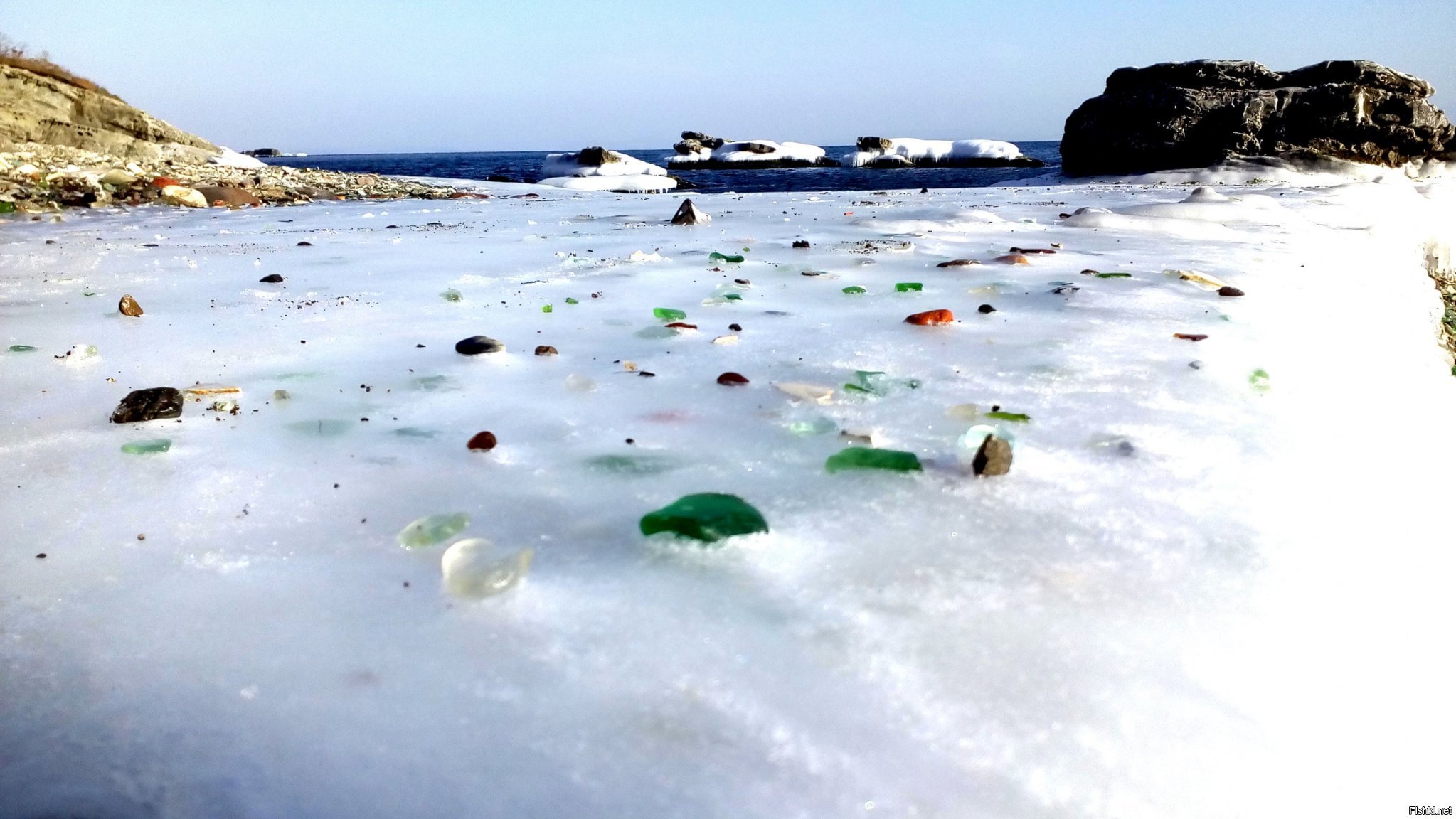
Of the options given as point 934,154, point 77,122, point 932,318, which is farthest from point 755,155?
point 932,318

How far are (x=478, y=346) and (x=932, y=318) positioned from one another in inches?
39.2

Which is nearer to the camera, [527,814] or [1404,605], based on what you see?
[527,814]

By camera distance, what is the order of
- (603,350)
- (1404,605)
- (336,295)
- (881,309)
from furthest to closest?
(336,295) < (881,309) < (603,350) < (1404,605)

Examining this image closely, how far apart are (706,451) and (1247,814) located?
0.76 metres

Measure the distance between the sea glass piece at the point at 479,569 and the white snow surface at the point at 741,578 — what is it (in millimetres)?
14

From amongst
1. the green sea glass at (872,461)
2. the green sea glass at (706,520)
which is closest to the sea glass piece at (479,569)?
the green sea glass at (706,520)

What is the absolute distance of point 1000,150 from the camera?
4038cm

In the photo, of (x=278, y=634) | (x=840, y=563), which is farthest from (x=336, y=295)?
(x=840, y=563)

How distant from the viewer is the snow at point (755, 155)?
44.0 meters

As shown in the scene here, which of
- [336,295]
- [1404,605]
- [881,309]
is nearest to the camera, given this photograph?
[1404,605]

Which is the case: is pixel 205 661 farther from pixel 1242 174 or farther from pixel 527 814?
pixel 1242 174

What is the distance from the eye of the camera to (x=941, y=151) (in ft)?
137

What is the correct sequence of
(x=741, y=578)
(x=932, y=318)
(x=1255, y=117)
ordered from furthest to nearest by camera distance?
(x=1255, y=117), (x=932, y=318), (x=741, y=578)

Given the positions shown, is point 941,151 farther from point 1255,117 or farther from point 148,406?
point 148,406
